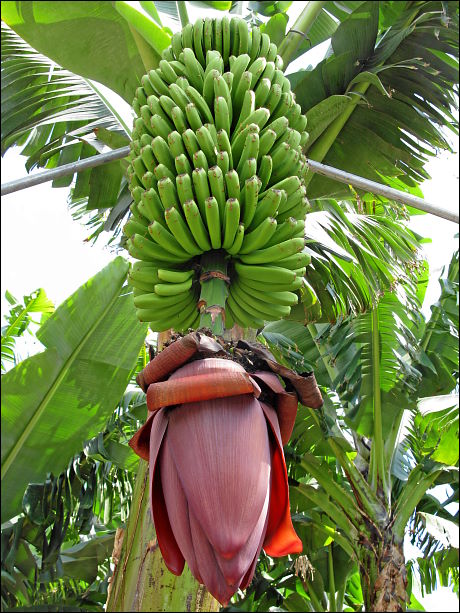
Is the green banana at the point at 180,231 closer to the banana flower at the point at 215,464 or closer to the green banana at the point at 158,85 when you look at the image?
the banana flower at the point at 215,464

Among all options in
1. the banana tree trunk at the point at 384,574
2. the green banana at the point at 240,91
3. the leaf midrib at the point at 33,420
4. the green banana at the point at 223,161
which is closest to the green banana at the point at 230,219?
the green banana at the point at 223,161

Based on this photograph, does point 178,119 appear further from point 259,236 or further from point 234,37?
point 234,37

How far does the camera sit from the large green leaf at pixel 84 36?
2109 mm

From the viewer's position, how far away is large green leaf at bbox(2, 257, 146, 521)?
10.1 feet

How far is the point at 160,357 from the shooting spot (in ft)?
3.97

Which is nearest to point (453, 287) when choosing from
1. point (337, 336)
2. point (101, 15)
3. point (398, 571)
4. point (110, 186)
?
point (337, 336)

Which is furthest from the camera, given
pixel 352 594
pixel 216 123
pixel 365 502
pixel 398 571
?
pixel 352 594

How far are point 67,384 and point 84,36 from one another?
5.46 ft

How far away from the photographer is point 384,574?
12.4 ft

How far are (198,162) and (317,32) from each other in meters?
1.60

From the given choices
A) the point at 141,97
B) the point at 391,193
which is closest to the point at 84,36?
the point at 141,97

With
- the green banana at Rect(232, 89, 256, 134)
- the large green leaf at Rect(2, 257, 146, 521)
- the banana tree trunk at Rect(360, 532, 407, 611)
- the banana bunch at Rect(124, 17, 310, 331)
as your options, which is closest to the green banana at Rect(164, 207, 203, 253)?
the banana bunch at Rect(124, 17, 310, 331)

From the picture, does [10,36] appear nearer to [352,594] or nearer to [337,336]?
[337,336]

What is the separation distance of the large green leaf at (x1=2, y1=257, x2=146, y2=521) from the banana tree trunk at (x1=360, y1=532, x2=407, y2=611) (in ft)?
6.35
